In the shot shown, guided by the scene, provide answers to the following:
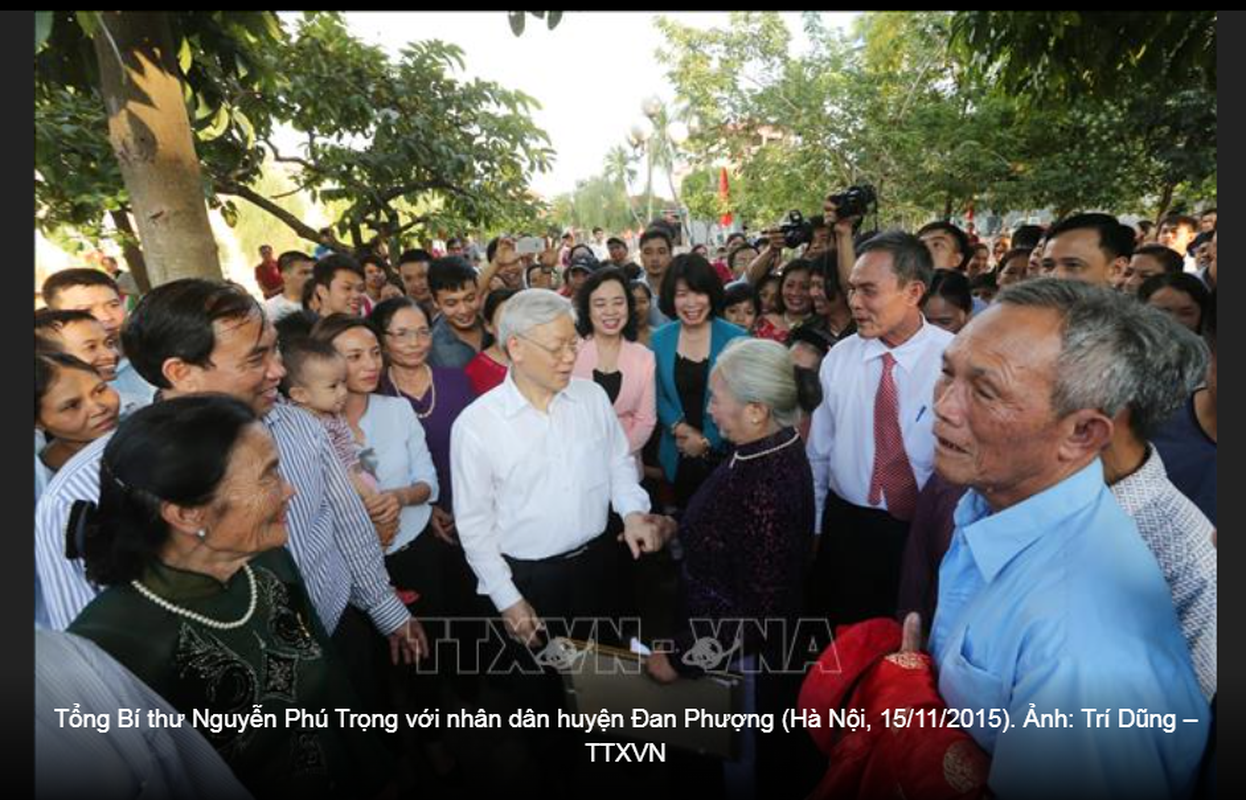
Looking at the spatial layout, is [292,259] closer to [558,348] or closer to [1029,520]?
[558,348]

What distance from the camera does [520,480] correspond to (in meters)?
2.41

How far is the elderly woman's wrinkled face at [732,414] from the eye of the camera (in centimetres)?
211

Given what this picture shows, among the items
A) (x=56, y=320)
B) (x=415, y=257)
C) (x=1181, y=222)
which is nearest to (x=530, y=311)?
(x=56, y=320)

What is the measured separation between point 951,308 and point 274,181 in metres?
7.16

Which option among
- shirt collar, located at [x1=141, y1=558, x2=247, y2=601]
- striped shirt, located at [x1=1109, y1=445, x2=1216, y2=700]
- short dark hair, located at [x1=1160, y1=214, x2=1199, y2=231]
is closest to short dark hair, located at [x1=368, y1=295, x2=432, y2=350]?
shirt collar, located at [x1=141, y1=558, x2=247, y2=601]

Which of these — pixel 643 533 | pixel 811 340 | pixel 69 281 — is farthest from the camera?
pixel 811 340

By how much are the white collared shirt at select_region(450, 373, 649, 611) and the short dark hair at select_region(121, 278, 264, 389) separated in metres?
0.85

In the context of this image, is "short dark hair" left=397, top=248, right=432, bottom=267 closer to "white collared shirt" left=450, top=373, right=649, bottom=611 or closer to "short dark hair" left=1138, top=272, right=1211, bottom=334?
"white collared shirt" left=450, top=373, right=649, bottom=611

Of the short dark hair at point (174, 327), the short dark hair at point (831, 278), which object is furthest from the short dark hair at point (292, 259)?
the short dark hair at point (831, 278)

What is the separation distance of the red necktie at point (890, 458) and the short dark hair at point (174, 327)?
2.38 metres

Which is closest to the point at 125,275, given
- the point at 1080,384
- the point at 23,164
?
the point at 23,164

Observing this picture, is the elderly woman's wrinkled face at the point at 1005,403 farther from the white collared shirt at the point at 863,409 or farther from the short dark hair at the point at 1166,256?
the short dark hair at the point at 1166,256

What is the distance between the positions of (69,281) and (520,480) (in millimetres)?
2711

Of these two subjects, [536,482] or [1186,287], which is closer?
[536,482]
